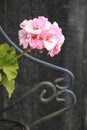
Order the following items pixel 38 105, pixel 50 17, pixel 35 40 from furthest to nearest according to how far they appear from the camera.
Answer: pixel 38 105 < pixel 50 17 < pixel 35 40

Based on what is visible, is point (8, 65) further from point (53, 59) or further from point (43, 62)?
point (53, 59)

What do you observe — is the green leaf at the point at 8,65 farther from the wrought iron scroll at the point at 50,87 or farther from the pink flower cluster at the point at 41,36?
the wrought iron scroll at the point at 50,87

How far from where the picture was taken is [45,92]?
2.79 metres

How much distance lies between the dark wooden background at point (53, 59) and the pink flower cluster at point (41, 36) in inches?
24.0

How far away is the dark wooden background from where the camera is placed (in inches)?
107

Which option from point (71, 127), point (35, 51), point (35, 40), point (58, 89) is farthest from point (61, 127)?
point (35, 40)

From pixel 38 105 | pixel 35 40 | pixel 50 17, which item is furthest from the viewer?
pixel 38 105

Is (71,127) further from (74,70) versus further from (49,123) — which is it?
(74,70)

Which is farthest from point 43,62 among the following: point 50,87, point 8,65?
point 8,65

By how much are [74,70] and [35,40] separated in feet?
2.62

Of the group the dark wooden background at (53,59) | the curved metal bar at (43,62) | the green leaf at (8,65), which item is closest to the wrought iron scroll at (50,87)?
the curved metal bar at (43,62)

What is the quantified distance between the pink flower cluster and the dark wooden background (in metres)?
0.61

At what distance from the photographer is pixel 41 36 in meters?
2.06

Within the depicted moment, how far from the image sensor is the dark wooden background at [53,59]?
2713mm
